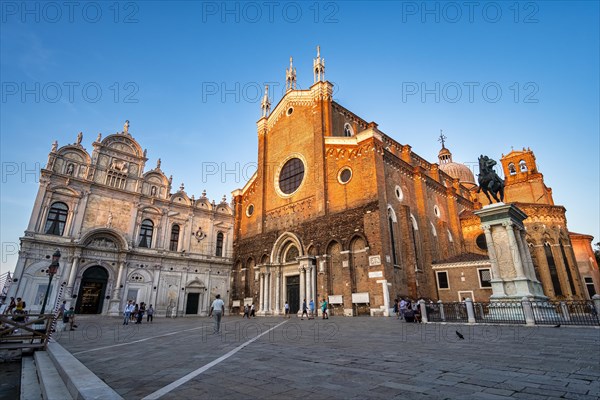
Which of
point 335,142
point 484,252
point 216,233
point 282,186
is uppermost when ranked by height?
point 335,142

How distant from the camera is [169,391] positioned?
3.41m

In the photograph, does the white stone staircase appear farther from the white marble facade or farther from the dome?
the dome

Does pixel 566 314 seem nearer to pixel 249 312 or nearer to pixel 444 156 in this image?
pixel 249 312

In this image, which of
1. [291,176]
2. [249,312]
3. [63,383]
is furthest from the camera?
[291,176]

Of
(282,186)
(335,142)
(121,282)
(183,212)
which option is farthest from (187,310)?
(335,142)

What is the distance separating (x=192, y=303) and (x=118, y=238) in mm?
8487

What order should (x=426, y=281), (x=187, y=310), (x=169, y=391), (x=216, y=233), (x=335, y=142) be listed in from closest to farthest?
(x=169, y=391), (x=426, y=281), (x=335, y=142), (x=187, y=310), (x=216, y=233)

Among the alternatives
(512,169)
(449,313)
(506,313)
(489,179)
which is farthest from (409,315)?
(512,169)

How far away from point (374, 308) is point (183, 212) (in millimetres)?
19927

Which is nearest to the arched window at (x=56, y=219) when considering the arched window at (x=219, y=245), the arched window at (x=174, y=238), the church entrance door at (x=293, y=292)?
the arched window at (x=174, y=238)

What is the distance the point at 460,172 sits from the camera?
48219 mm

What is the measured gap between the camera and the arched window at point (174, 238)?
2874cm

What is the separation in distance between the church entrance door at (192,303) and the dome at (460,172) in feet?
130

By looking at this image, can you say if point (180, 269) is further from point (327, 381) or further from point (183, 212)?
point (327, 381)
